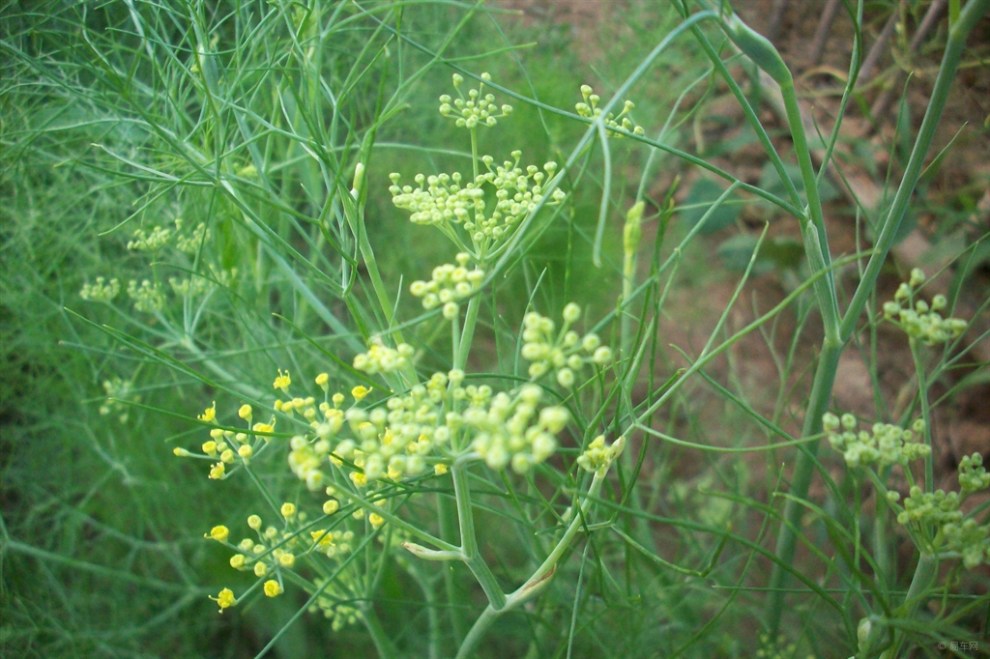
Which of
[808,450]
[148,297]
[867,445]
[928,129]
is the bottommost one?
[148,297]

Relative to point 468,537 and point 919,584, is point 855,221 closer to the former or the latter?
point 919,584

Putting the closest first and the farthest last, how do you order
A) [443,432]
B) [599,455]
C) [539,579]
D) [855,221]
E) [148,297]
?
[443,432] < [599,455] < [539,579] < [148,297] < [855,221]

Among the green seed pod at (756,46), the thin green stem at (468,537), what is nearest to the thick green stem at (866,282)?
the green seed pod at (756,46)

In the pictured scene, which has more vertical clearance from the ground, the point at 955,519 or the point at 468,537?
the point at 955,519

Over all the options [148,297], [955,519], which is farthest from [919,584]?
[148,297]

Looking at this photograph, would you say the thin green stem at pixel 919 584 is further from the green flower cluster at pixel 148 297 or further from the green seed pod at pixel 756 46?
the green flower cluster at pixel 148 297

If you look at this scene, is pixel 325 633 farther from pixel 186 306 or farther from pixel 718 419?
pixel 718 419

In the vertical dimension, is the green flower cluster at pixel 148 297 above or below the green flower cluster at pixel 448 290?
below

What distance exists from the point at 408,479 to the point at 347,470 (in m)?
0.07

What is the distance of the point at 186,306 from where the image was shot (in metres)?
1.05

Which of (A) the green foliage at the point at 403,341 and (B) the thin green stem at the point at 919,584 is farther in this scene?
(A) the green foliage at the point at 403,341

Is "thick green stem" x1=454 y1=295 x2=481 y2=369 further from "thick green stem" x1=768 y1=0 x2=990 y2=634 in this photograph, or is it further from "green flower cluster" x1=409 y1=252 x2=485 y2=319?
"thick green stem" x1=768 y1=0 x2=990 y2=634

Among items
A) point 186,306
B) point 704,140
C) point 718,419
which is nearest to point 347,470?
point 186,306

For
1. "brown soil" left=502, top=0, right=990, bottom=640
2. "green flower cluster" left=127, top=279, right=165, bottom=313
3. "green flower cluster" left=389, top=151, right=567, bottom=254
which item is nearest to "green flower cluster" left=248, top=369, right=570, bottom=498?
"green flower cluster" left=389, top=151, right=567, bottom=254
